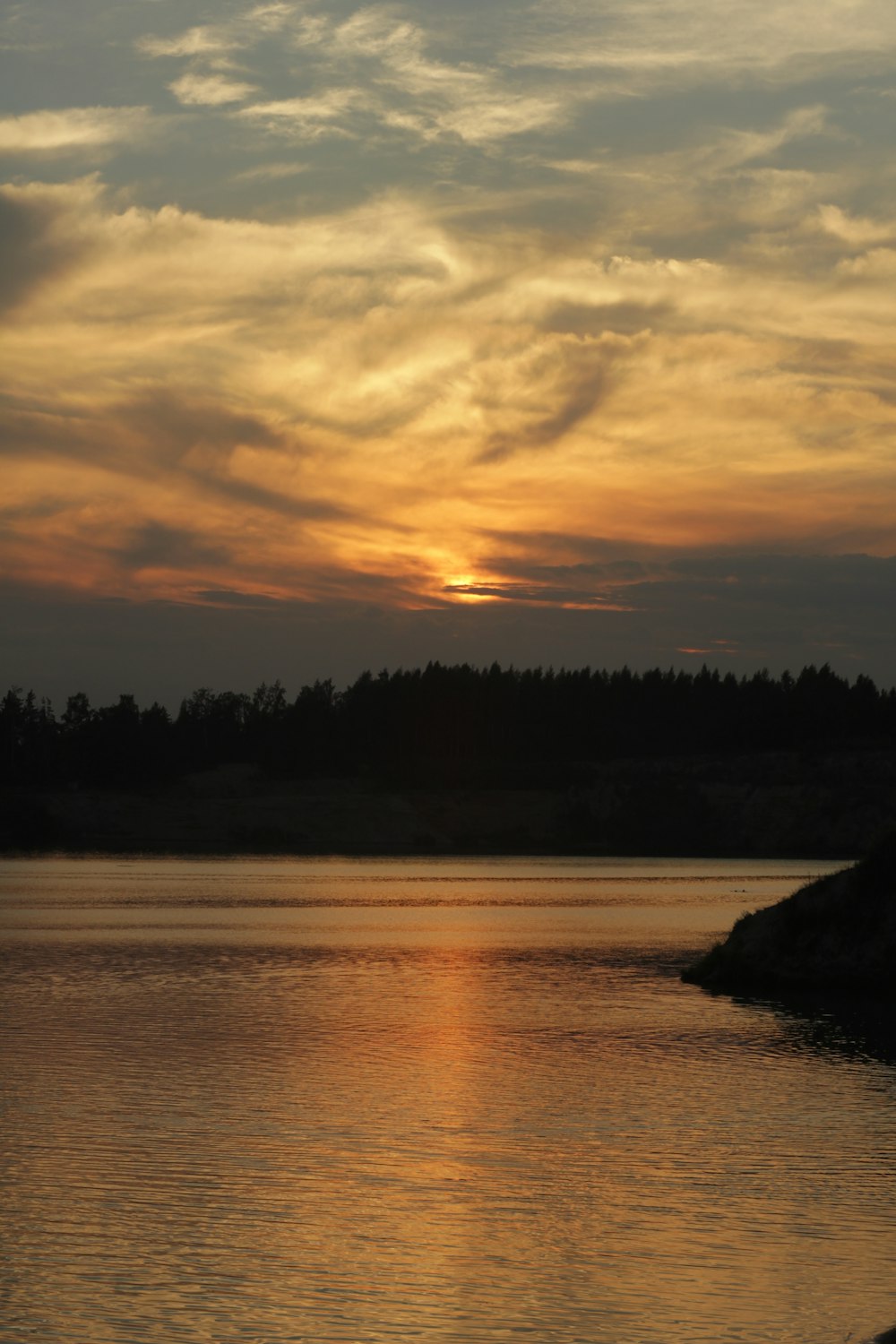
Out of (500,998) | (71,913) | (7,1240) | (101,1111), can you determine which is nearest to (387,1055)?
(101,1111)

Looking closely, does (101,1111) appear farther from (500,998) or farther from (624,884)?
(624,884)

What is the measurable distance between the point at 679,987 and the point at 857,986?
19.1 feet

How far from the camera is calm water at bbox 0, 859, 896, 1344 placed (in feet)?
54.7

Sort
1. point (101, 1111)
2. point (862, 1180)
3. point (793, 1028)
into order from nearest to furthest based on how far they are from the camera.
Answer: point (862, 1180) → point (101, 1111) → point (793, 1028)

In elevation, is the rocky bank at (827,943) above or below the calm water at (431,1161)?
above

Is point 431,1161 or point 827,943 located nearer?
point 431,1161

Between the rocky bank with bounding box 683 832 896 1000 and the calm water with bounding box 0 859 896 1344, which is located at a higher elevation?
the rocky bank with bounding box 683 832 896 1000

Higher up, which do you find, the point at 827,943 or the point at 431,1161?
the point at 827,943

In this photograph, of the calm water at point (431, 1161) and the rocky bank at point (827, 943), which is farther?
the rocky bank at point (827, 943)

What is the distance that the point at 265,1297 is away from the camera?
16.9 meters

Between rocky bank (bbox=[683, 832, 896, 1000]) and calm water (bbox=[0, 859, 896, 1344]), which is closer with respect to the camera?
calm water (bbox=[0, 859, 896, 1344])

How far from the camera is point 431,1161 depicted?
2392 centimetres

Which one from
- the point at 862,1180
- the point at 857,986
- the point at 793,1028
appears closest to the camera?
the point at 862,1180

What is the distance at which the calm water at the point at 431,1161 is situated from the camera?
16688 millimetres
